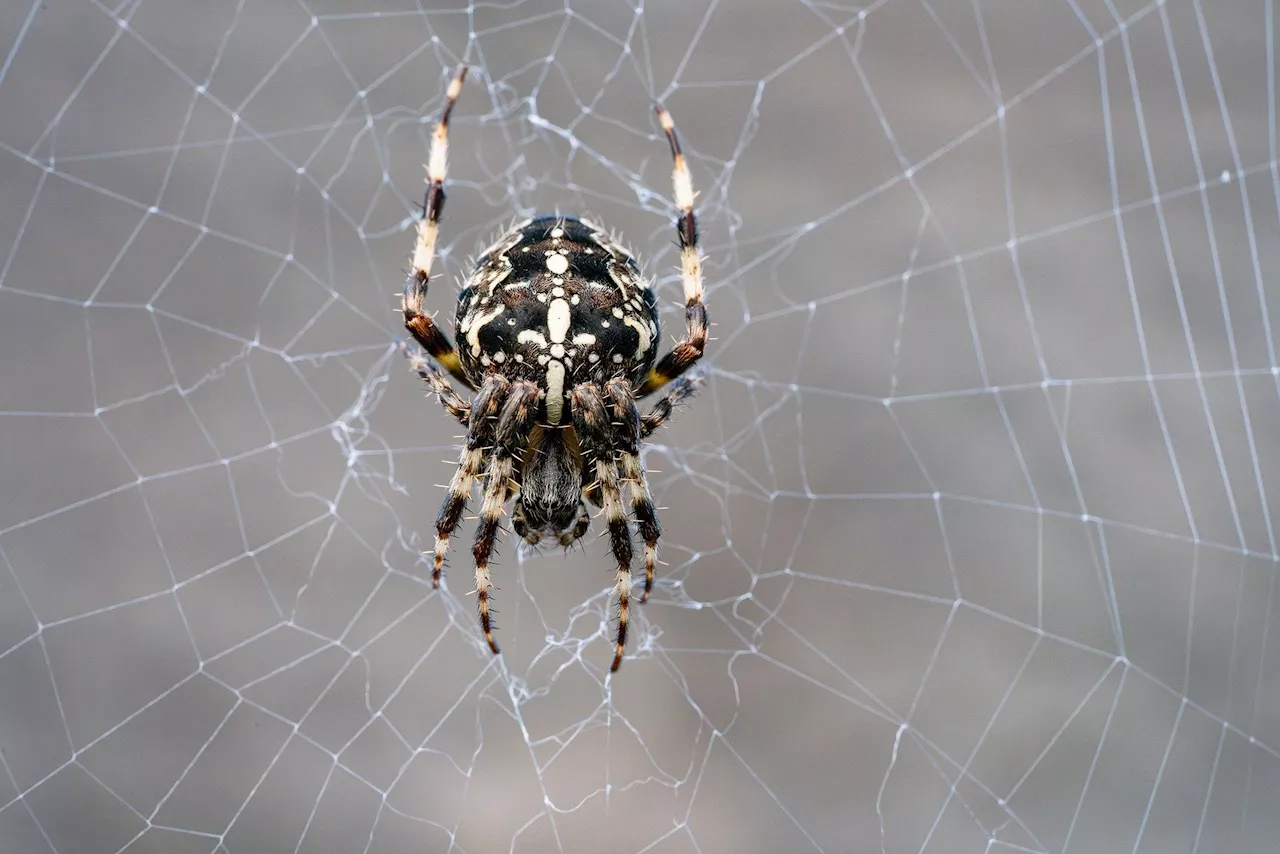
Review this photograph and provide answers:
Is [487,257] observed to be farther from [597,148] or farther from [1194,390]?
[1194,390]

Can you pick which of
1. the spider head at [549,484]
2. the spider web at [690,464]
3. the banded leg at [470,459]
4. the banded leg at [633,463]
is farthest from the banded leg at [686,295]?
the spider web at [690,464]

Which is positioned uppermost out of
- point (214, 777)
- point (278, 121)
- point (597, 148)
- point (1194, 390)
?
point (278, 121)

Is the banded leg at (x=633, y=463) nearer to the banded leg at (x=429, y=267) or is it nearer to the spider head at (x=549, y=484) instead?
the spider head at (x=549, y=484)

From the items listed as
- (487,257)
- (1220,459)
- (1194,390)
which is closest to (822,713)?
(1220,459)

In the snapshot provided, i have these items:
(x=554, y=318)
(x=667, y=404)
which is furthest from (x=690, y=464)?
(x=554, y=318)

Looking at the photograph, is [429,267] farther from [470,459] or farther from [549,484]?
[549,484]

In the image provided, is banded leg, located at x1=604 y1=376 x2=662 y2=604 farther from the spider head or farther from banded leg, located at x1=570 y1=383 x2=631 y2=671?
the spider head

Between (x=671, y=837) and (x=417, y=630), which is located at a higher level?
(x=417, y=630)
